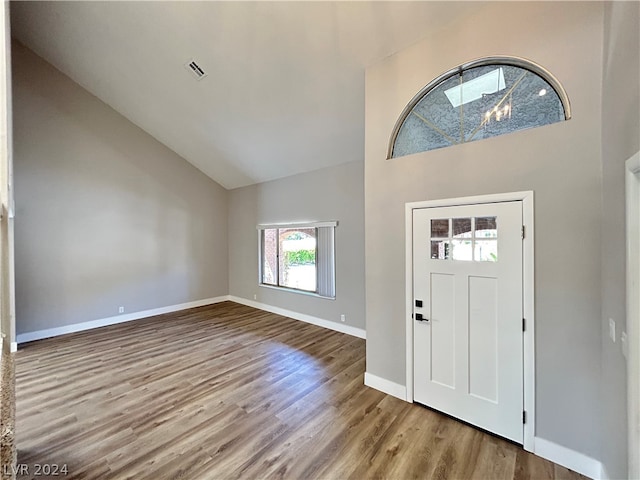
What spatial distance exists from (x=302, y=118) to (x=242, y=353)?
356 cm

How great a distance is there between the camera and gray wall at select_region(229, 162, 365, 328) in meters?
4.61

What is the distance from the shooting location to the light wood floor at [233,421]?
75.3 inches

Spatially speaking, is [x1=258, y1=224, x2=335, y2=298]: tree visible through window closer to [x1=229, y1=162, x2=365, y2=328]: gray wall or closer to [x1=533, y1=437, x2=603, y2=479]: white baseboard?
[x1=229, y1=162, x2=365, y2=328]: gray wall

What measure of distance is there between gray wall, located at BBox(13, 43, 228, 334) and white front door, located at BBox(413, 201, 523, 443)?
555 cm

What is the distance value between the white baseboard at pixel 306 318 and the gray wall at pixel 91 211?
106cm

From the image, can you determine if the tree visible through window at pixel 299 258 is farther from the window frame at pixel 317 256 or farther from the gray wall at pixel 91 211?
the gray wall at pixel 91 211

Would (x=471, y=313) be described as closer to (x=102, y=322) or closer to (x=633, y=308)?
(x=633, y=308)

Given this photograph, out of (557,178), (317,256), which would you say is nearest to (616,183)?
(557,178)

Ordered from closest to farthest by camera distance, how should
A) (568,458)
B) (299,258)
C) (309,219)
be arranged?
1. (568,458)
2. (309,219)
3. (299,258)

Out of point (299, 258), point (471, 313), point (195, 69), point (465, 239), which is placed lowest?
point (471, 313)

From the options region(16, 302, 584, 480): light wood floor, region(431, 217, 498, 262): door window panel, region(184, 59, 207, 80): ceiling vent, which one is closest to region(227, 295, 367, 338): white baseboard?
region(16, 302, 584, 480): light wood floor

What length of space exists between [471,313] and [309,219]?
11.6 ft

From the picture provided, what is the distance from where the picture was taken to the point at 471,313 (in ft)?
7.63

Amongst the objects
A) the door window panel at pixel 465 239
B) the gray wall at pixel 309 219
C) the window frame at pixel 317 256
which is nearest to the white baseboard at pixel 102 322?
the gray wall at pixel 309 219
